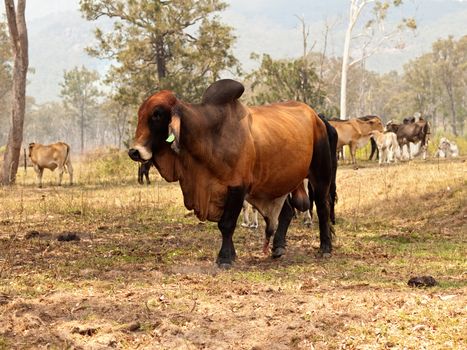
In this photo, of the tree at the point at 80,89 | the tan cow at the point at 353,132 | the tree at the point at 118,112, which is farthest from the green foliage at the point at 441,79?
the tan cow at the point at 353,132

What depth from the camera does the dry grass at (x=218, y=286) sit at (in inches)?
197

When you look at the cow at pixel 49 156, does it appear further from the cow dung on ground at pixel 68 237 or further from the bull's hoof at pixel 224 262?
the bull's hoof at pixel 224 262

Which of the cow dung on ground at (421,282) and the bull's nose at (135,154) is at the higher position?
the bull's nose at (135,154)

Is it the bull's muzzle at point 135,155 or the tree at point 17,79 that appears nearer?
the bull's muzzle at point 135,155

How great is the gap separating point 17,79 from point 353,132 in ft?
35.9

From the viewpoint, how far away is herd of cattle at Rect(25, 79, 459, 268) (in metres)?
7.31

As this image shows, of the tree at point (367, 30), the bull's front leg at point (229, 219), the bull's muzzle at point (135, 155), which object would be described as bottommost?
the bull's front leg at point (229, 219)

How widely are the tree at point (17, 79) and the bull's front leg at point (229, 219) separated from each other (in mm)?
15803

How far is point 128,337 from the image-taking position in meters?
4.97

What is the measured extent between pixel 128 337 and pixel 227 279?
1.95m

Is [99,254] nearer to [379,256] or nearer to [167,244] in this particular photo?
[167,244]

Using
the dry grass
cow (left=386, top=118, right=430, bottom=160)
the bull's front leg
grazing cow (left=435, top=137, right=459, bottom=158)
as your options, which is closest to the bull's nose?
the bull's front leg

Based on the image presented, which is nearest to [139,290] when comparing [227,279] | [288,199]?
[227,279]

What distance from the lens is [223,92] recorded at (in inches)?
305
